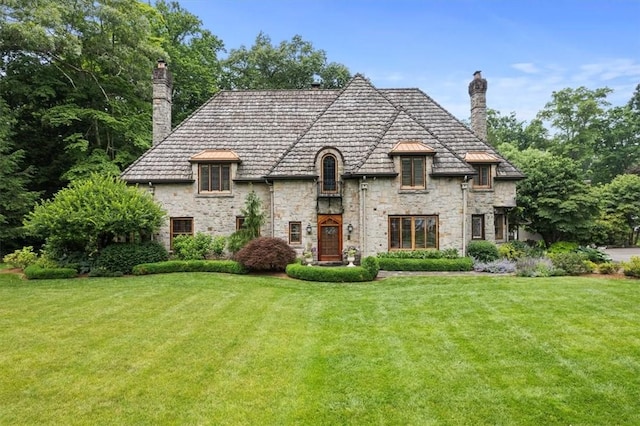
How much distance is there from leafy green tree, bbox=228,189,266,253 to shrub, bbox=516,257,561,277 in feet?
38.3

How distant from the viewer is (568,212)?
1991cm

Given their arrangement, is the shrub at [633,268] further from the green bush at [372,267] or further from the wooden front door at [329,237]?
the wooden front door at [329,237]

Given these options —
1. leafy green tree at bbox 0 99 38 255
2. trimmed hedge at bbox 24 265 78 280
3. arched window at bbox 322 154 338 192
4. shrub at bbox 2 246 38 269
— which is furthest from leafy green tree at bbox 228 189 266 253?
leafy green tree at bbox 0 99 38 255

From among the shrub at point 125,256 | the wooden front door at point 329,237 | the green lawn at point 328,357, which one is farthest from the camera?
the wooden front door at point 329,237

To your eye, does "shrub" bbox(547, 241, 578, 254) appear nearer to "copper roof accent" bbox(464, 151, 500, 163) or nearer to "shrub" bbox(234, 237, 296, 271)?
"copper roof accent" bbox(464, 151, 500, 163)

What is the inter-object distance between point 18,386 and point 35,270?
40.4 ft

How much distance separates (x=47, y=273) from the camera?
15.9m

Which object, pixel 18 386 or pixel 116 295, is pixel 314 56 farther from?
pixel 18 386

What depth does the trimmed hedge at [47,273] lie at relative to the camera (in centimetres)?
1586

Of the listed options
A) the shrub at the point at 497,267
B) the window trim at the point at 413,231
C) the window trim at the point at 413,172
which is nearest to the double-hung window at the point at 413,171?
the window trim at the point at 413,172

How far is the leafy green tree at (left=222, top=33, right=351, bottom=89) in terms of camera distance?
38.0 metres

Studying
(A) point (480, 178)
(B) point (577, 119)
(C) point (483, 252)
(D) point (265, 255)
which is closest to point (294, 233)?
(D) point (265, 255)

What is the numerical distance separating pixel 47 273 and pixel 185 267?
5722 mm

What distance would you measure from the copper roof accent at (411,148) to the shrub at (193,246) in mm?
10123
